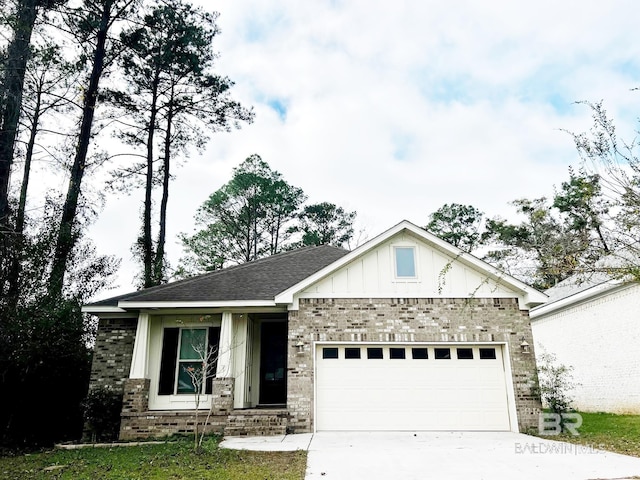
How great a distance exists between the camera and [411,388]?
1009 centimetres

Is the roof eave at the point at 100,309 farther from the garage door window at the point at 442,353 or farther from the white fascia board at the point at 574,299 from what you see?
the white fascia board at the point at 574,299

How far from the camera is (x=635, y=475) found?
5621 millimetres

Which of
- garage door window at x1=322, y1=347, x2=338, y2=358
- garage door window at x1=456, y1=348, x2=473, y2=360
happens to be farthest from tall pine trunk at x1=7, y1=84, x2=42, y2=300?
garage door window at x1=456, y1=348, x2=473, y2=360

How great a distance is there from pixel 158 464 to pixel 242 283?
18.2 feet

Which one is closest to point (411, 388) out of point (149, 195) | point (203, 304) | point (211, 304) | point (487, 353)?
point (487, 353)

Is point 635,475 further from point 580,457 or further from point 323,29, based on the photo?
point 323,29

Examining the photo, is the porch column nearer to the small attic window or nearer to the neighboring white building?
the small attic window

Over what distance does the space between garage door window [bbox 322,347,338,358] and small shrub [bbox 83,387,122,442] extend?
16.2 feet

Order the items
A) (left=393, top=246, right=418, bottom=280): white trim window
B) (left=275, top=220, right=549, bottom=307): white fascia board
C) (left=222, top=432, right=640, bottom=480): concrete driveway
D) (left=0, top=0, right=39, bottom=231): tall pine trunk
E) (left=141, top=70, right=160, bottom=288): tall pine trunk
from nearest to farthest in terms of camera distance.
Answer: (left=222, top=432, right=640, bottom=480): concrete driveway → (left=0, top=0, right=39, bottom=231): tall pine trunk → (left=275, top=220, right=549, bottom=307): white fascia board → (left=393, top=246, right=418, bottom=280): white trim window → (left=141, top=70, right=160, bottom=288): tall pine trunk

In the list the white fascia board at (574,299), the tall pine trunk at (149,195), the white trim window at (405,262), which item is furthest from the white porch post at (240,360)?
the white fascia board at (574,299)

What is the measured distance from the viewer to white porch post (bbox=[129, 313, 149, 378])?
10445 millimetres

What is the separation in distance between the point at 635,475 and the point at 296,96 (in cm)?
1388

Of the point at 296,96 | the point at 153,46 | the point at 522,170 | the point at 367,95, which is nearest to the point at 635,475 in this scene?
the point at 522,170

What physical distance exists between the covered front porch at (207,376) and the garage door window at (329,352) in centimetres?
150
